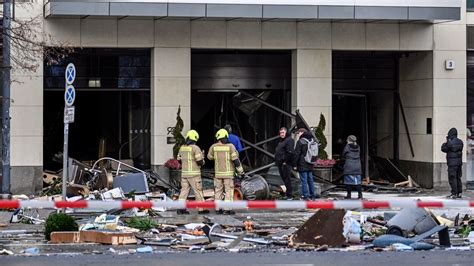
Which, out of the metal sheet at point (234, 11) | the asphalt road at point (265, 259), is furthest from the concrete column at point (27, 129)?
the asphalt road at point (265, 259)

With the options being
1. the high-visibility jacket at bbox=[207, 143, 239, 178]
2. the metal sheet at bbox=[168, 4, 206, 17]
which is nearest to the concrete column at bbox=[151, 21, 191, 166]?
the metal sheet at bbox=[168, 4, 206, 17]

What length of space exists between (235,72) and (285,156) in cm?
420

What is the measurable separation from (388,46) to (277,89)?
3252 millimetres

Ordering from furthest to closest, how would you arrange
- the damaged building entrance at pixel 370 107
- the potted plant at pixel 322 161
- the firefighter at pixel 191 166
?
the damaged building entrance at pixel 370 107
the potted plant at pixel 322 161
the firefighter at pixel 191 166

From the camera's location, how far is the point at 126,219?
17297 millimetres

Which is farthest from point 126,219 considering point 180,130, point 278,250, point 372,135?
point 372,135

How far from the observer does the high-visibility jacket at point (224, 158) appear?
1936cm

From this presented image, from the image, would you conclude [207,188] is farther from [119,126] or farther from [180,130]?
[119,126]

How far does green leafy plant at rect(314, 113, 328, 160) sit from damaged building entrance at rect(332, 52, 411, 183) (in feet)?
7.72

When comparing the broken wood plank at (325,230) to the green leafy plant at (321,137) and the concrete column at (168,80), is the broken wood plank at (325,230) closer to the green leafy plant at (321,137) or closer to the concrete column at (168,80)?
the green leafy plant at (321,137)

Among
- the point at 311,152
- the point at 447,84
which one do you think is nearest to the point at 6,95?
the point at 311,152

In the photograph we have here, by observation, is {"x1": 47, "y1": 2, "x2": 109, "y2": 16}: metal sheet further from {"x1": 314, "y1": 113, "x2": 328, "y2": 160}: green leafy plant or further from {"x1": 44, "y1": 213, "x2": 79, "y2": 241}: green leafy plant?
{"x1": 44, "y1": 213, "x2": 79, "y2": 241}: green leafy plant

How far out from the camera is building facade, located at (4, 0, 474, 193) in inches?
912

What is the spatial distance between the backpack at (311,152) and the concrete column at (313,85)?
2.26 m
